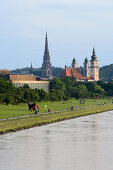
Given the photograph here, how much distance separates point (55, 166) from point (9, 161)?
4314 mm

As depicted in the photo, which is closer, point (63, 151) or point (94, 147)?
point (63, 151)

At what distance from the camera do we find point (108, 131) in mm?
74125

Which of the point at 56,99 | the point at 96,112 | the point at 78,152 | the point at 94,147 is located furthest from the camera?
the point at 56,99

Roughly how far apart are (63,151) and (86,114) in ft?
201

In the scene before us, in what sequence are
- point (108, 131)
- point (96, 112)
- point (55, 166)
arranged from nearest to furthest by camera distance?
1. point (55, 166)
2. point (108, 131)
3. point (96, 112)

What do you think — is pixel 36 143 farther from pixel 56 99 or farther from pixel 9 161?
pixel 56 99

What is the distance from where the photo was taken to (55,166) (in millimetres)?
43281

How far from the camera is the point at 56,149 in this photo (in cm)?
5309

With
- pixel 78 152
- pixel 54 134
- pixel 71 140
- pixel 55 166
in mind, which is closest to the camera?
pixel 55 166

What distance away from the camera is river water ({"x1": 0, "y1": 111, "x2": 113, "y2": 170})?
1730 inches

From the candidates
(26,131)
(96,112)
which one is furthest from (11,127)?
(96,112)

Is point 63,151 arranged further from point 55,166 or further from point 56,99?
point 56,99

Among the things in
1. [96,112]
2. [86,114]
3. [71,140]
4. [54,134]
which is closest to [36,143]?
[71,140]

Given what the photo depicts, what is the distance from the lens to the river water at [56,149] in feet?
144
